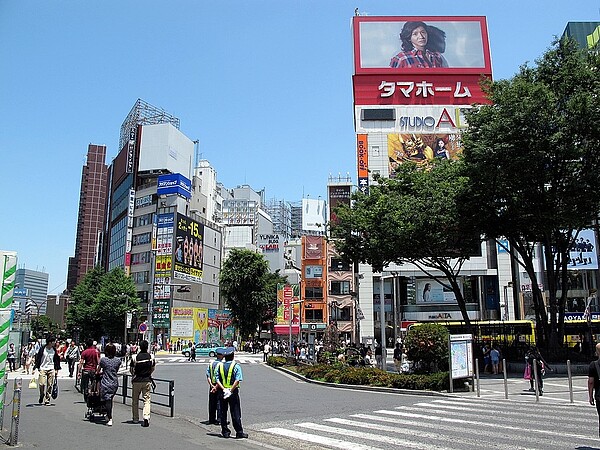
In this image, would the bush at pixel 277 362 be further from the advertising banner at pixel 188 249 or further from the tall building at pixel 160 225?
the advertising banner at pixel 188 249

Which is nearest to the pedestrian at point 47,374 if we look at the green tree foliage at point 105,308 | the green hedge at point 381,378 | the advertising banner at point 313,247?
the green hedge at point 381,378

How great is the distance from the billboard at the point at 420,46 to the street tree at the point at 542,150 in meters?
41.7

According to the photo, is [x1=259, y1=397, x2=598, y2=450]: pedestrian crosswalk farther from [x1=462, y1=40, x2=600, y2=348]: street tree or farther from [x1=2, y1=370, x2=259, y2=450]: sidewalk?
[x1=462, y1=40, x2=600, y2=348]: street tree

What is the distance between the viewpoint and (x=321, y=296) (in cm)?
7406

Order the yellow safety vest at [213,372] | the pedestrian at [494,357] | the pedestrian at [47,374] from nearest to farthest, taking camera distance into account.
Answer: the yellow safety vest at [213,372]
the pedestrian at [47,374]
the pedestrian at [494,357]

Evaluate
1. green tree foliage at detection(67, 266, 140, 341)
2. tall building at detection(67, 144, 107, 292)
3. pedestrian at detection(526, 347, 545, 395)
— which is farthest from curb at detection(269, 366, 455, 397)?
tall building at detection(67, 144, 107, 292)

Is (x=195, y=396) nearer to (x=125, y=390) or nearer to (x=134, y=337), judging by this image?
(x=125, y=390)

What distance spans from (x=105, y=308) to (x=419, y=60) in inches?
1840

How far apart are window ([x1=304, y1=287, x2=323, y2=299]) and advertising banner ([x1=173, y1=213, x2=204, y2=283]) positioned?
14942 millimetres

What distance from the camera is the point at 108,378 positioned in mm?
11852

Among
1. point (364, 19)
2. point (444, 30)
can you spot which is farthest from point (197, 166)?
point (444, 30)

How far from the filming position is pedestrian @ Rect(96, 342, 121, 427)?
38.4ft

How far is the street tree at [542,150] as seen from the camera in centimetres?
2358

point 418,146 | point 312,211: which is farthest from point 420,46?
point 312,211
